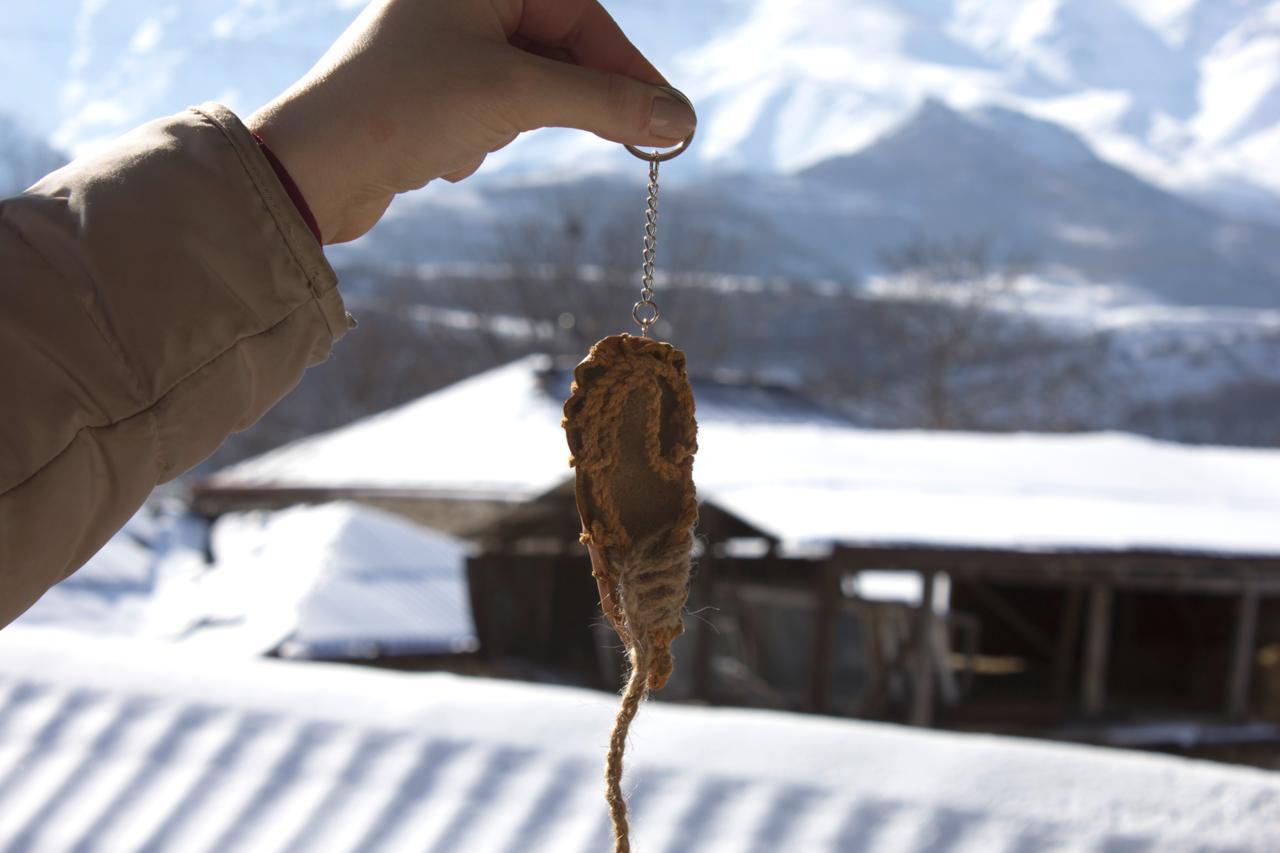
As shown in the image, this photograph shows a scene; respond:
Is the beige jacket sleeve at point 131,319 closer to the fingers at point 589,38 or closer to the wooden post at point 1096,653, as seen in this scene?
the fingers at point 589,38

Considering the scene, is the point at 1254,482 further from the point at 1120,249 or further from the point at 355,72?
the point at 1120,249

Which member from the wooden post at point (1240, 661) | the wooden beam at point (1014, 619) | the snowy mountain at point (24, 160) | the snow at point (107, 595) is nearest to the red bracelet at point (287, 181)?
the snow at point (107, 595)

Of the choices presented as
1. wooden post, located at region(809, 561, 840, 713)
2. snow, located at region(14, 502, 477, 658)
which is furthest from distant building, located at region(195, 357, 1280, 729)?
snow, located at region(14, 502, 477, 658)

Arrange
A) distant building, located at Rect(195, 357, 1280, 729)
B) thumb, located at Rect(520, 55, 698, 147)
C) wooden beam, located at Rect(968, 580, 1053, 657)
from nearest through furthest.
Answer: thumb, located at Rect(520, 55, 698, 147) < distant building, located at Rect(195, 357, 1280, 729) < wooden beam, located at Rect(968, 580, 1053, 657)

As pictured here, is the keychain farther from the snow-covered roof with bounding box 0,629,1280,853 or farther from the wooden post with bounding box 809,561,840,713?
the wooden post with bounding box 809,561,840,713

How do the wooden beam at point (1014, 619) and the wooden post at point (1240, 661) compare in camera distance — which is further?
the wooden beam at point (1014, 619)

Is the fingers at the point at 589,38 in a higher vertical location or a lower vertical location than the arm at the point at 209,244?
higher

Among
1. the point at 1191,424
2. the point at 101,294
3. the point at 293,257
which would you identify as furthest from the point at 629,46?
the point at 1191,424
